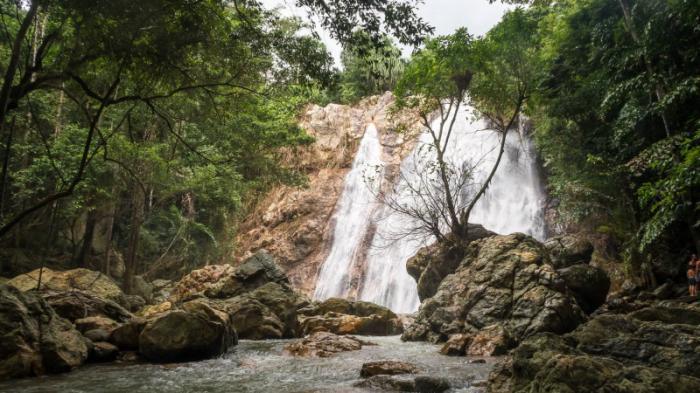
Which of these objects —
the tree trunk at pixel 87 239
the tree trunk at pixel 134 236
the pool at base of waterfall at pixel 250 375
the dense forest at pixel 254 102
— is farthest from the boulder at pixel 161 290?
the pool at base of waterfall at pixel 250 375

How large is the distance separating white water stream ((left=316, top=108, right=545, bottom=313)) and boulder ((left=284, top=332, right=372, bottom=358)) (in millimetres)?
8063

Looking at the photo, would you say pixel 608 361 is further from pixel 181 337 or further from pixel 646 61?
pixel 646 61

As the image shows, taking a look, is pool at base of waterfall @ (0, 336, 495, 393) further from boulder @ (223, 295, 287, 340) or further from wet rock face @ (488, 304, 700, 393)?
boulder @ (223, 295, 287, 340)

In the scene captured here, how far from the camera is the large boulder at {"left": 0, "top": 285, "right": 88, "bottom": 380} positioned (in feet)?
22.2

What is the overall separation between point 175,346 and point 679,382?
25.4ft

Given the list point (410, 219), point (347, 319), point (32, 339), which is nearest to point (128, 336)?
point (32, 339)

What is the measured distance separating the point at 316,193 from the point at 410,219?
7.83 metres

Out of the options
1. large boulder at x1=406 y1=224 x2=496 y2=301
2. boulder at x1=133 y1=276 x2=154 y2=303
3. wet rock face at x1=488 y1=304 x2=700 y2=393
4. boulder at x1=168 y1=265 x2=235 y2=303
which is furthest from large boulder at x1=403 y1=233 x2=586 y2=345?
boulder at x1=133 y1=276 x2=154 y2=303

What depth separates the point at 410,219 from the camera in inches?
938

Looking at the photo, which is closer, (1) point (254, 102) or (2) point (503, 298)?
(2) point (503, 298)

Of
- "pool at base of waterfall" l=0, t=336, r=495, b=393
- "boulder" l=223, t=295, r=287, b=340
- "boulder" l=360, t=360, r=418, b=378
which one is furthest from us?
"boulder" l=223, t=295, r=287, b=340

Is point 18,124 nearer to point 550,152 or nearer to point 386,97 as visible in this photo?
point 550,152

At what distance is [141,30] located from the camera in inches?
221

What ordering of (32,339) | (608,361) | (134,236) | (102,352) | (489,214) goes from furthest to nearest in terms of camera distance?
(489,214)
(134,236)
(102,352)
(32,339)
(608,361)
